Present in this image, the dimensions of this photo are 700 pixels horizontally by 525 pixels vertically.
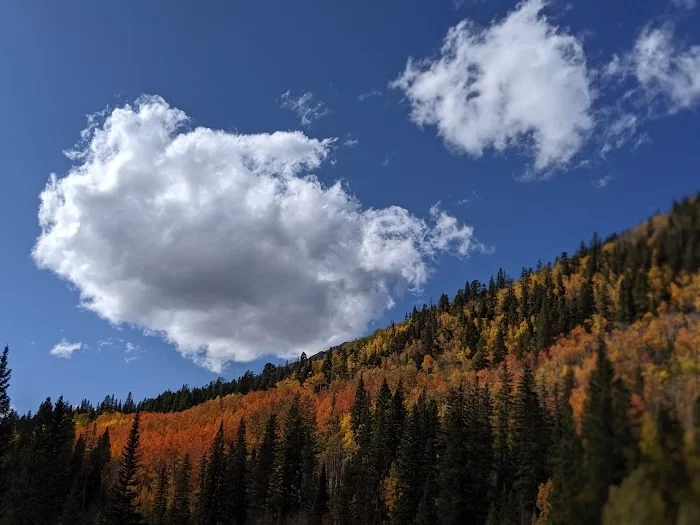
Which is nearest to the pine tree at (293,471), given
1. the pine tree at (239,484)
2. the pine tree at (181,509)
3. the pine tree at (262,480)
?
the pine tree at (262,480)

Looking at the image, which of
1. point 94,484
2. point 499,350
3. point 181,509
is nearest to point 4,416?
point 181,509

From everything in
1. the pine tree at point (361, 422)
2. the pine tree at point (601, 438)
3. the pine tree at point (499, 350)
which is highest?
the pine tree at point (499, 350)

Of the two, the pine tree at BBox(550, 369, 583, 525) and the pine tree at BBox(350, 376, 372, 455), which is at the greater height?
the pine tree at BBox(350, 376, 372, 455)

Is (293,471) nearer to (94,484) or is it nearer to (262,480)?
(262,480)

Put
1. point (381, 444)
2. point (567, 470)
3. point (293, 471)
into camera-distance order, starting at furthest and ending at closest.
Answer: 1. point (293, 471)
2. point (381, 444)
3. point (567, 470)

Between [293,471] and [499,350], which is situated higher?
[499,350]

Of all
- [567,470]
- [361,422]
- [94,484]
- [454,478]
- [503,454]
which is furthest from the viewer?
[361,422]

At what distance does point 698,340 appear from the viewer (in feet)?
161

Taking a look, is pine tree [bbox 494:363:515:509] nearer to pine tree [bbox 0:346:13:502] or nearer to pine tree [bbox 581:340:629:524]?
pine tree [bbox 581:340:629:524]

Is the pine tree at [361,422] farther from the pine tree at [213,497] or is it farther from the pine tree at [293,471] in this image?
the pine tree at [213,497]

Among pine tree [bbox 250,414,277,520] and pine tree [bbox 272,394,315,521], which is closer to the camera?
pine tree [bbox 250,414,277,520]

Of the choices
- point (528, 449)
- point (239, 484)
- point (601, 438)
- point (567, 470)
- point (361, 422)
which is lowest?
point (567, 470)

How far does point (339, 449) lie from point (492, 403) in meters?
41.4

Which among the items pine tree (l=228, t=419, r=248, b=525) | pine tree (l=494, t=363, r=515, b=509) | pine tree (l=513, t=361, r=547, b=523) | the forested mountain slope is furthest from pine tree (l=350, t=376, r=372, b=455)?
pine tree (l=513, t=361, r=547, b=523)
